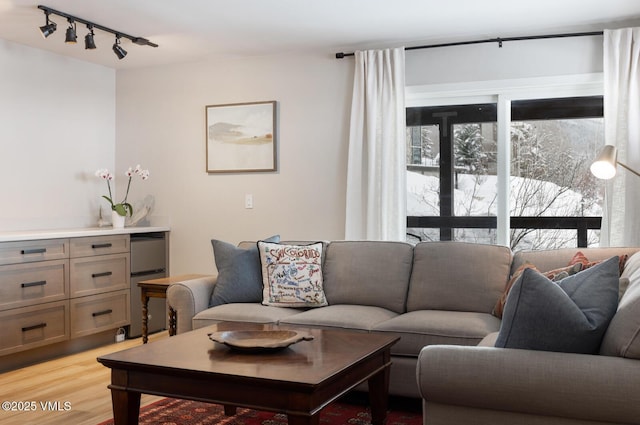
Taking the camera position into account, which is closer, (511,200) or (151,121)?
(511,200)

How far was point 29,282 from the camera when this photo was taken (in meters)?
4.49

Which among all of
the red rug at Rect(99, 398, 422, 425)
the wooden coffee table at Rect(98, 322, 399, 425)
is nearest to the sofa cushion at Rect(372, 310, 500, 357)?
the red rug at Rect(99, 398, 422, 425)

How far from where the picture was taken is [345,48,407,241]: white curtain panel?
4.84 m

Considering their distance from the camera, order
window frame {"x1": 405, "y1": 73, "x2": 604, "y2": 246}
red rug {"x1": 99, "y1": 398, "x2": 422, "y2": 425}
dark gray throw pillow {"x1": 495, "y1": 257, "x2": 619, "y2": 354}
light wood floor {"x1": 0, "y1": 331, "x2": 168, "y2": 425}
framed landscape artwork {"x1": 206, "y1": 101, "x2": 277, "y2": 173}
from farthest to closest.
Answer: framed landscape artwork {"x1": 206, "y1": 101, "x2": 277, "y2": 173}, window frame {"x1": 405, "y1": 73, "x2": 604, "y2": 246}, light wood floor {"x1": 0, "y1": 331, "x2": 168, "y2": 425}, red rug {"x1": 99, "y1": 398, "x2": 422, "y2": 425}, dark gray throw pillow {"x1": 495, "y1": 257, "x2": 619, "y2": 354}

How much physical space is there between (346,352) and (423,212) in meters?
2.38

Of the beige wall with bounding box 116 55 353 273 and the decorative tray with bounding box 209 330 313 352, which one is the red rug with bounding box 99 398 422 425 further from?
the beige wall with bounding box 116 55 353 273

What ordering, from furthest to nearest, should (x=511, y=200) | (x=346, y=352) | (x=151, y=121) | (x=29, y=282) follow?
1. (x=151, y=121)
2. (x=511, y=200)
3. (x=29, y=282)
4. (x=346, y=352)

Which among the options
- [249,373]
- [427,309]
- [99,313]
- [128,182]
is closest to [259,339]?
[249,373]

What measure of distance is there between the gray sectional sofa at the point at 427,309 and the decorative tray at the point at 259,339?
66 centimetres

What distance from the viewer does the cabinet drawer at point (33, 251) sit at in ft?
14.3

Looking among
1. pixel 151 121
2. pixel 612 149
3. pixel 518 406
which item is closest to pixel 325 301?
pixel 612 149

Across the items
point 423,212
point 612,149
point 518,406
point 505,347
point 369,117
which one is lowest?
point 518,406

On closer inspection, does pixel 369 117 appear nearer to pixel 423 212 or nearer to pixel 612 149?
pixel 423 212

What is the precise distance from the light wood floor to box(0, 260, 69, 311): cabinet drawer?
461 mm
